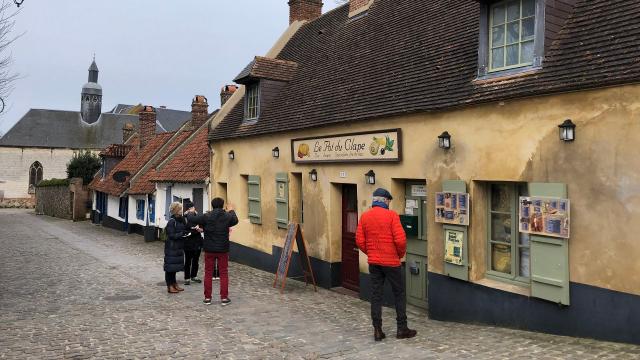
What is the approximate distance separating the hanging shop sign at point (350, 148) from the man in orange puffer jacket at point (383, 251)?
7.29 feet

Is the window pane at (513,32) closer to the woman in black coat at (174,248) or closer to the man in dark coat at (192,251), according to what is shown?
the woman in black coat at (174,248)

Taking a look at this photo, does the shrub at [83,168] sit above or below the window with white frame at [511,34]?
below

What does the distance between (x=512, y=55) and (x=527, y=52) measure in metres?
0.25

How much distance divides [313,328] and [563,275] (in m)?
3.52

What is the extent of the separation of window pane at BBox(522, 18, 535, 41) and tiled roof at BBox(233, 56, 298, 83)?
25.2 ft

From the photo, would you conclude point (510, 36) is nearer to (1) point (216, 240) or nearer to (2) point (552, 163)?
(2) point (552, 163)

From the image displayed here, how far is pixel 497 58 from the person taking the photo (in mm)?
7301

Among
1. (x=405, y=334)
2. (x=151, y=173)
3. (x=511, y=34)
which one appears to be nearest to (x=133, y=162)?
(x=151, y=173)

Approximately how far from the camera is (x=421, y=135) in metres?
8.11

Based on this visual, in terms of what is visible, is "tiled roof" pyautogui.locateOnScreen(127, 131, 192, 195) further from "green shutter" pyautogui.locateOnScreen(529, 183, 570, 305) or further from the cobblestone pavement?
"green shutter" pyautogui.locateOnScreen(529, 183, 570, 305)

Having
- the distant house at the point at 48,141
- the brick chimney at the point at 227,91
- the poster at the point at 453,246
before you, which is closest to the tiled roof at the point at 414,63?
the poster at the point at 453,246

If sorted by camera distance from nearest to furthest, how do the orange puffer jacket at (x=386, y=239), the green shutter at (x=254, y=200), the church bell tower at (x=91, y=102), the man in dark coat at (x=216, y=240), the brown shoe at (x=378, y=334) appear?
the orange puffer jacket at (x=386, y=239) < the brown shoe at (x=378, y=334) < the man in dark coat at (x=216, y=240) < the green shutter at (x=254, y=200) < the church bell tower at (x=91, y=102)

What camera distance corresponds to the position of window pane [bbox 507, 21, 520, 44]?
278 inches

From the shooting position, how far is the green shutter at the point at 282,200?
11706mm
